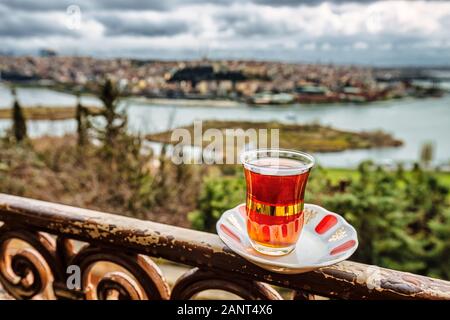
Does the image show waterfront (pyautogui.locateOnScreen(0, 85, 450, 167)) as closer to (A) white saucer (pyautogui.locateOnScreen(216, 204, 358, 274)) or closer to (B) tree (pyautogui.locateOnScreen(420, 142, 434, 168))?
(B) tree (pyautogui.locateOnScreen(420, 142, 434, 168))

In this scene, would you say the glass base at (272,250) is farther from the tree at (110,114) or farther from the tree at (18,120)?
the tree at (18,120)

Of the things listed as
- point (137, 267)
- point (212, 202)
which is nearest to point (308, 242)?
point (137, 267)

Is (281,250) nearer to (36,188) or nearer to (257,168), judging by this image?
(257,168)

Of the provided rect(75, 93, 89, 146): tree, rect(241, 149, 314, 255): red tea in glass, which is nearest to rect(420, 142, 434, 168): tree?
rect(75, 93, 89, 146): tree

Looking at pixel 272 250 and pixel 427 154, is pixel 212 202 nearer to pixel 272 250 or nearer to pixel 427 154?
pixel 272 250

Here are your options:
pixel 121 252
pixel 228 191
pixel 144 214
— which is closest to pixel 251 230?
pixel 121 252

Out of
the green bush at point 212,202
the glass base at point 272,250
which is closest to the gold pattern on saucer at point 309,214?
the glass base at point 272,250
